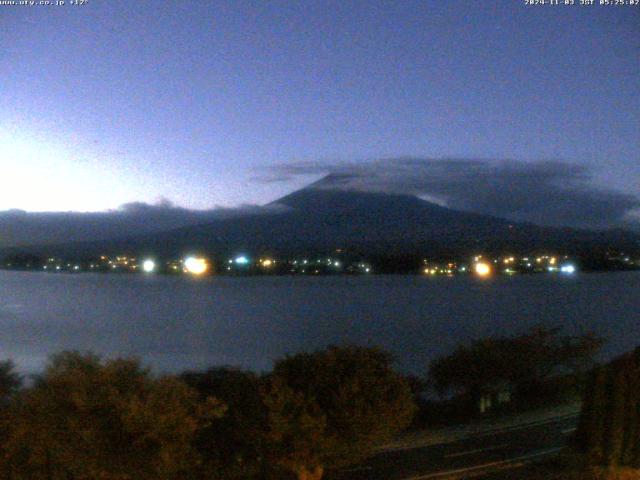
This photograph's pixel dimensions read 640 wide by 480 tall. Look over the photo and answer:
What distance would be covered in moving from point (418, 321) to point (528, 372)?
42.5 metres

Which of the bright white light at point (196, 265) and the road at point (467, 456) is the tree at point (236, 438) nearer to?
the road at point (467, 456)

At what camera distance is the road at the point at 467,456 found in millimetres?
13250

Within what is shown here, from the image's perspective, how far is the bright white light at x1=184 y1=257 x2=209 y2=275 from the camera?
96.5 meters

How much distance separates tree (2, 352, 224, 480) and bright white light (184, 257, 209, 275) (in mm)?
86507

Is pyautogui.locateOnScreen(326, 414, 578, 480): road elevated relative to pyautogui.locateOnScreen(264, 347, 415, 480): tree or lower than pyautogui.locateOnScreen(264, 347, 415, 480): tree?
lower

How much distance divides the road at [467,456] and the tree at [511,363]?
683cm

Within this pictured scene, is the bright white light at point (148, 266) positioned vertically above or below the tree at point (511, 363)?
above

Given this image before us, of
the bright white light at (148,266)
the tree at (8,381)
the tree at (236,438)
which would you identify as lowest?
the tree at (236,438)

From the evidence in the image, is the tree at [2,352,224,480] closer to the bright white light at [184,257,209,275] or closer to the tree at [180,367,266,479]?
the tree at [180,367,266,479]

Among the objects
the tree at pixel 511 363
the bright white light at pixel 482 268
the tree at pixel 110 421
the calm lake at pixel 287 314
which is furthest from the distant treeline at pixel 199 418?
the bright white light at pixel 482 268

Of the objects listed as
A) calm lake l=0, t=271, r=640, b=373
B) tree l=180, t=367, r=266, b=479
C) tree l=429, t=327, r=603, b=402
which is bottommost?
calm lake l=0, t=271, r=640, b=373

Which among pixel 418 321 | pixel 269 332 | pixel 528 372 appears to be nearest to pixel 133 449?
pixel 528 372

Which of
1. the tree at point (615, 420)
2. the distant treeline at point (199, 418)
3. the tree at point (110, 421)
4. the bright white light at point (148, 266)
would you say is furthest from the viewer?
the bright white light at point (148, 266)

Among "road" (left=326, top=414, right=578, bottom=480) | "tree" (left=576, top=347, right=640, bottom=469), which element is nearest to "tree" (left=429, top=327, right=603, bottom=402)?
"road" (left=326, top=414, right=578, bottom=480)
